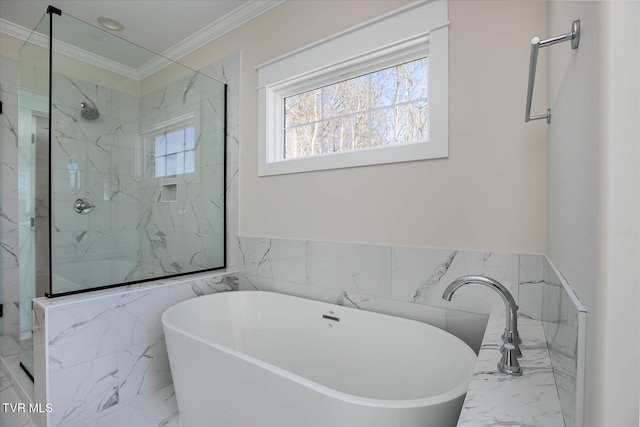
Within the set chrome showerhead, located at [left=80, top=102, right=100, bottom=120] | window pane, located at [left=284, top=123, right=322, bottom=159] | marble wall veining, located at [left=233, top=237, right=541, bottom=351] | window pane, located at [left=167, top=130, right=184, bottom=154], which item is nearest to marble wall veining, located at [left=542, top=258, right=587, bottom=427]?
marble wall veining, located at [left=233, top=237, right=541, bottom=351]

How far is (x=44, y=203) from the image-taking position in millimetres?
1894

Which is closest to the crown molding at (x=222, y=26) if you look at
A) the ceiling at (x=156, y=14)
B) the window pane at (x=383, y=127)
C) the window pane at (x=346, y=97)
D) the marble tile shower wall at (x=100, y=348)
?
the ceiling at (x=156, y=14)

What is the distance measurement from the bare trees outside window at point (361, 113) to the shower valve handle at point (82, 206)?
1.42 m

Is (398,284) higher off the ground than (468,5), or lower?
lower

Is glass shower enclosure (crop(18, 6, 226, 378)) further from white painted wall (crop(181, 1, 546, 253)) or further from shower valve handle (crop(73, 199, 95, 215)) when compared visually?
white painted wall (crop(181, 1, 546, 253))

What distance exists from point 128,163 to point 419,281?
2333 mm

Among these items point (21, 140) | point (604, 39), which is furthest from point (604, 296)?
point (21, 140)

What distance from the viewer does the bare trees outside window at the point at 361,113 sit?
6.03 ft

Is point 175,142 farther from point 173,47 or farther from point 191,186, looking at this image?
point 173,47

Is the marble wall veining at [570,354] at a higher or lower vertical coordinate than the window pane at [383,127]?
lower

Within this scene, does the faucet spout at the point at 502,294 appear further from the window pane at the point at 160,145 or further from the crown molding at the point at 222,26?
the window pane at the point at 160,145

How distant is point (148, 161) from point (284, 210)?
1.24m

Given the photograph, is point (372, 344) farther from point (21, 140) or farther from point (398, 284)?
point (21, 140)

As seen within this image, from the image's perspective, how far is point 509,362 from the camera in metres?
0.97
